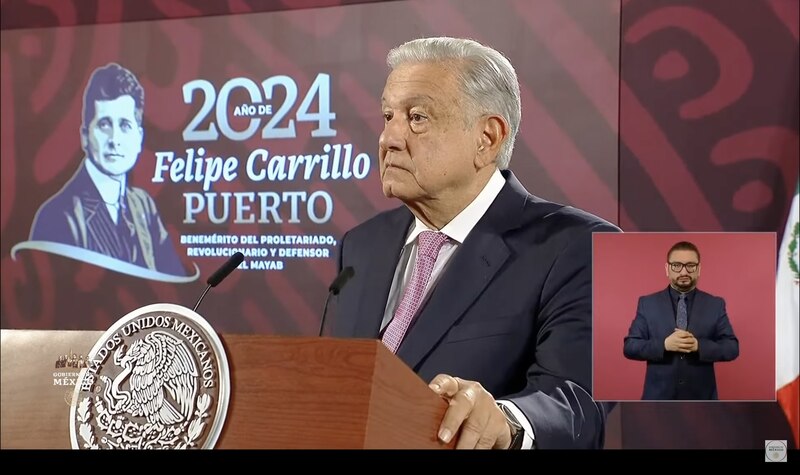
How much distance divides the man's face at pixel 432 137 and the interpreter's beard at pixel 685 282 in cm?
85

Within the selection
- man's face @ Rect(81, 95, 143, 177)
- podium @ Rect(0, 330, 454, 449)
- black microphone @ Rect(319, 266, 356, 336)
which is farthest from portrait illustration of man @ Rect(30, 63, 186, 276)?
podium @ Rect(0, 330, 454, 449)

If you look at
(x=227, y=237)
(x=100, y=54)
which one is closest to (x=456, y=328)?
(x=227, y=237)

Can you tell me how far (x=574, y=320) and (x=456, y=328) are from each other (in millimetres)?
416

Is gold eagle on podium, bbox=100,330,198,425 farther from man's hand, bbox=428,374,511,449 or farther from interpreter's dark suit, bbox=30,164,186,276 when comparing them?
interpreter's dark suit, bbox=30,164,186,276

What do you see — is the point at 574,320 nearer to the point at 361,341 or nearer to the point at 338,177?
the point at 338,177

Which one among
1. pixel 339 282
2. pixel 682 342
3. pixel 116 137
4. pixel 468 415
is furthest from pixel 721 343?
pixel 116 137

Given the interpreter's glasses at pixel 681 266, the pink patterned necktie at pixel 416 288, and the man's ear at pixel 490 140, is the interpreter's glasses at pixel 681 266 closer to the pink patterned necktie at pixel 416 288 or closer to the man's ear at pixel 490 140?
the man's ear at pixel 490 140

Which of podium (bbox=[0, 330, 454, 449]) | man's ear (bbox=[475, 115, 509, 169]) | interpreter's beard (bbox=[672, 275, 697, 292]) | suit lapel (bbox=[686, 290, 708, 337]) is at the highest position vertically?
man's ear (bbox=[475, 115, 509, 169])

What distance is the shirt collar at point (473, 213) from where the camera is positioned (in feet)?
9.68

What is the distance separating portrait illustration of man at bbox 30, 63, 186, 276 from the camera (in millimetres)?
3584

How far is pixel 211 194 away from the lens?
357 cm

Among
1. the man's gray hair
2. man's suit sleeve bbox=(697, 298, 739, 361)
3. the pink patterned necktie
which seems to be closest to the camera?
the pink patterned necktie

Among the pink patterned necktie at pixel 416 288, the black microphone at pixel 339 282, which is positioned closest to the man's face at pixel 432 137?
the pink patterned necktie at pixel 416 288
